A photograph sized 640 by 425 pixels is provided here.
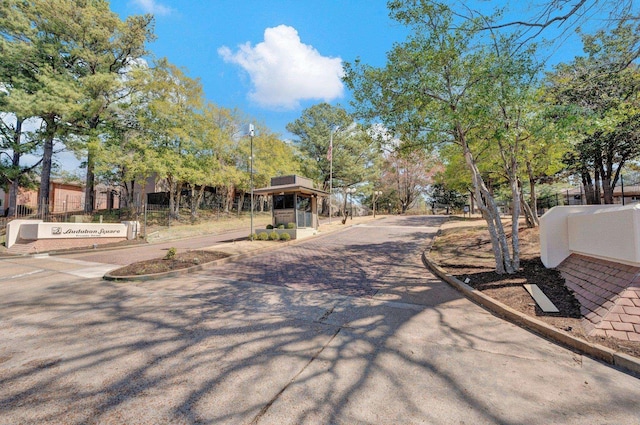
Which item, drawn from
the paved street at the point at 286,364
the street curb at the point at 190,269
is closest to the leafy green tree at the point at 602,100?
the paved street at the point at 286,364

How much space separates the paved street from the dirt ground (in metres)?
0.50

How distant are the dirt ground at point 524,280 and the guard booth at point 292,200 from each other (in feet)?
27.4

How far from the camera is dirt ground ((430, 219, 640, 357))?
3723 millimetres

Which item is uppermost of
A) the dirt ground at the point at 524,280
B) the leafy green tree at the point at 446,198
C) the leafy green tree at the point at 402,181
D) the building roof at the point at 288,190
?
the leafy green tree at the point at 402,181

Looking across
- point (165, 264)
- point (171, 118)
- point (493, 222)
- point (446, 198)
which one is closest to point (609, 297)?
point (493, 222)

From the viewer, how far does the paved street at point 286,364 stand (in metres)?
2.19

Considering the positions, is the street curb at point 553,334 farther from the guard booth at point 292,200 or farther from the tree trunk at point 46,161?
the tree trunk at point 46,161

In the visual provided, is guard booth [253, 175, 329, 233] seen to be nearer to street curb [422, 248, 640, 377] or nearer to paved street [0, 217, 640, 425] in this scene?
paved street [0, 217, 640, 425]

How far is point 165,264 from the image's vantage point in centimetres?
785

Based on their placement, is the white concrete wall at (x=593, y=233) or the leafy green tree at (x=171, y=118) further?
the leafy green tree at (x=171, y=118)

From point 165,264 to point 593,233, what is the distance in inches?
397

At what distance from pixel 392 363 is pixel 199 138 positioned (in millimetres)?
21906

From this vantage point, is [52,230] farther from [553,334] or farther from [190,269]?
[553,334]

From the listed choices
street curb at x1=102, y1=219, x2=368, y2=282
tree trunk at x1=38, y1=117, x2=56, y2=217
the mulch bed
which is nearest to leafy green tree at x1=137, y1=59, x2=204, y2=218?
tree trunk at x1=38, y1=117, x2=56, y2=217
